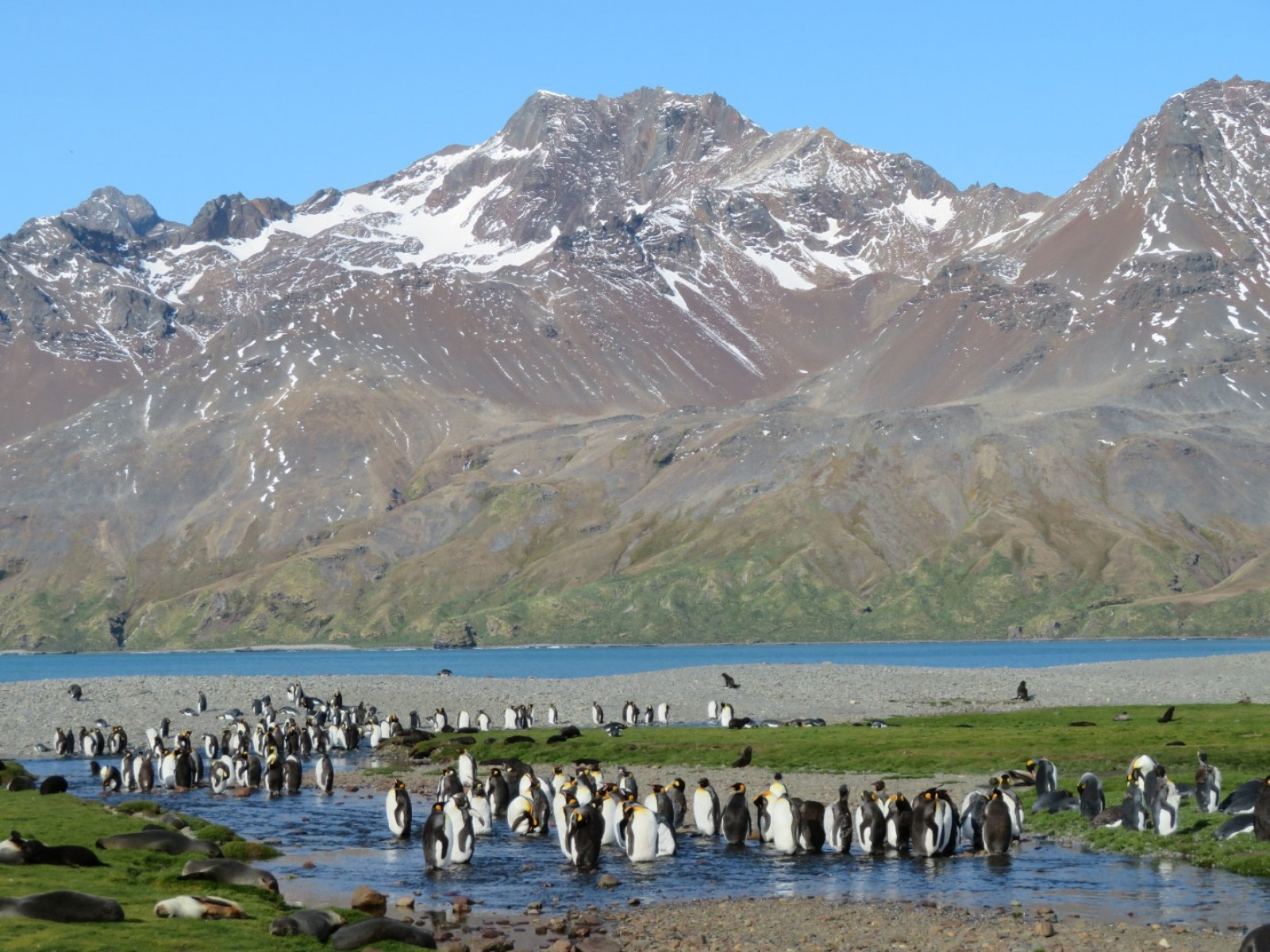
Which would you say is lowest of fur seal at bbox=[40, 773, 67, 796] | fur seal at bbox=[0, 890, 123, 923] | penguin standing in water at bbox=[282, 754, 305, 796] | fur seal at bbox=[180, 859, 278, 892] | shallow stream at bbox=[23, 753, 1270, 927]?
shallow stream at bbox=[23, 753, 1270, 927]

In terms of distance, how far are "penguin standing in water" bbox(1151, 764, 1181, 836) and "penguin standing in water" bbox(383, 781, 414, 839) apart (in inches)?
750

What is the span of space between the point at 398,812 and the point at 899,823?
13261 millimetres

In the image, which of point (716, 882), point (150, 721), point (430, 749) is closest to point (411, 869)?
point (716, 882)

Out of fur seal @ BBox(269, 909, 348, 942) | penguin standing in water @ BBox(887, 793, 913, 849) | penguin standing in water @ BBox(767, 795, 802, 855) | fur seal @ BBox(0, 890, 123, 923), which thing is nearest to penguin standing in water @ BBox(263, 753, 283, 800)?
penguin standing in water @ BBox(767, 795, 802, 855)

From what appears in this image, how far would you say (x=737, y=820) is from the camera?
125 ft

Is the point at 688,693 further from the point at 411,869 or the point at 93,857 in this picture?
the point at 93,857

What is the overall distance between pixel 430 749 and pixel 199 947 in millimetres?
41437

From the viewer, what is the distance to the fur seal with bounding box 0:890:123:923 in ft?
75.9

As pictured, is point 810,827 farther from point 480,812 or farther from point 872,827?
point 480,812

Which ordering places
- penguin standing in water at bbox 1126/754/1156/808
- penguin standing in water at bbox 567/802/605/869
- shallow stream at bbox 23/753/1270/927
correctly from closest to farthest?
shallow stream at bbox 23/753/1270/927, penguin standing in water at bbox 567/802/605/869, penguin standing in water at bbox 1126/754/1156/808

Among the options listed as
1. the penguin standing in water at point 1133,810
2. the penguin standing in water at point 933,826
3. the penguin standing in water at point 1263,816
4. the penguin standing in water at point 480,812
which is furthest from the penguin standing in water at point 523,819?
the penguin standing in water at point 1263,816

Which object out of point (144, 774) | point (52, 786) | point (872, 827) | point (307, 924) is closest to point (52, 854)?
point (307, 924)

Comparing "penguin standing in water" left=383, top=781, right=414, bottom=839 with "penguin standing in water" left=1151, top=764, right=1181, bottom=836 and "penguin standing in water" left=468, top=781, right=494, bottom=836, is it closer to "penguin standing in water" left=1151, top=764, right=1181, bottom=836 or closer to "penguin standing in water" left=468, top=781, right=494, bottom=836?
"penguin standing in water" left=468, top=781, right=494, bottom=836

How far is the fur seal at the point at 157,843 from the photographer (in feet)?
106
